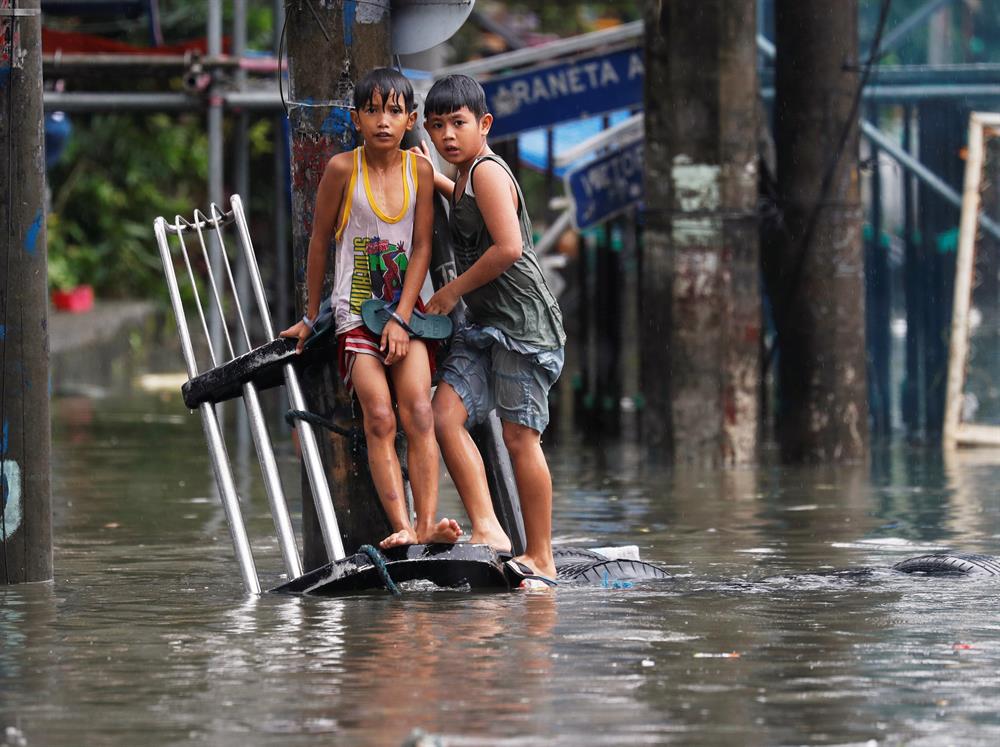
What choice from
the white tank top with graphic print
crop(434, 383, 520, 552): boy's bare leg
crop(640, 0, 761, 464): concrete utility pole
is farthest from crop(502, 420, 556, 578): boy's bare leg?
crop(640, 0, 761, 464): concrete utility pole

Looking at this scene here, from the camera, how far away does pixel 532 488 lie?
747 centimetres

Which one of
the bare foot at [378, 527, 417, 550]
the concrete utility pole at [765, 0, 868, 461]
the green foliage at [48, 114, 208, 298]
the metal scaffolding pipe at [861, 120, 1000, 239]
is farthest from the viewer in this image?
the green foliage at [48, 114, 208, 298]

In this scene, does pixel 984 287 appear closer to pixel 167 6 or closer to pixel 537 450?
pixel 537 450

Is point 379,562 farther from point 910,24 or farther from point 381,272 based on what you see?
point 910,24

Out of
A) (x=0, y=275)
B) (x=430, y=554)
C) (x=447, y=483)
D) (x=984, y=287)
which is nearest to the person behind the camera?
(x=430, y=554)

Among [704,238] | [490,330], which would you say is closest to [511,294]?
[490,330]

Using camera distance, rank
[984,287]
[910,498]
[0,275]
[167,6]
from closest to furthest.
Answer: [0,275], [910,498], [984,287], [167,6]

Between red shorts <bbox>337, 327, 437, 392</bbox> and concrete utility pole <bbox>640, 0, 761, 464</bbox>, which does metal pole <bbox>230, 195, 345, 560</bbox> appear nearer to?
red shorts <bbox>337, 327, 437, 392</bbox>

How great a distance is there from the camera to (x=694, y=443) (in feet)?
40.1

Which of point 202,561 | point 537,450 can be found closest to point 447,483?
point 202,561

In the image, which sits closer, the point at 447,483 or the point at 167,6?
the point at 447,483

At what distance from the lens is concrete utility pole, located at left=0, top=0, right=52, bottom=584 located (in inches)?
298

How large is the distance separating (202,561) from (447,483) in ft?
11.8

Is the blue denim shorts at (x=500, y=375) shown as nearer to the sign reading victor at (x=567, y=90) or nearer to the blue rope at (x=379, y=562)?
the blue rope at (x=379, y=562)
